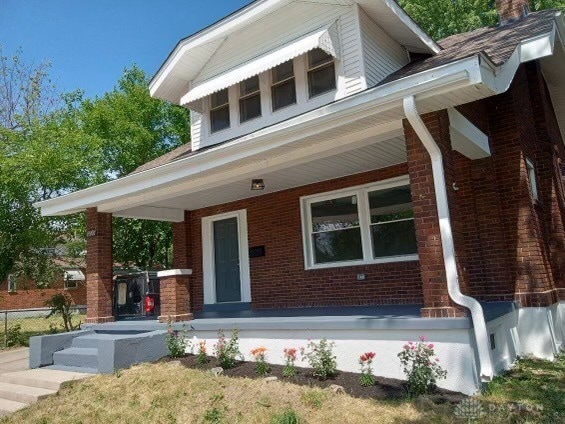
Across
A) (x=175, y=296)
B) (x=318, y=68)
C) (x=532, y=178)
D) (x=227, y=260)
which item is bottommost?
(x=175, y=296)

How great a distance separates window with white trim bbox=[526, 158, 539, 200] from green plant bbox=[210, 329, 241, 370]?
17.1ft

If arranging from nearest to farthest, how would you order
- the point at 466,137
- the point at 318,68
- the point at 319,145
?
the point at 466,137 → the point at 319,145 → the point at 318,68

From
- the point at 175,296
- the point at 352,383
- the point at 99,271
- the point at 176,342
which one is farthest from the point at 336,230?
the point at 99,271

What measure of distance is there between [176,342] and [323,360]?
2.79m

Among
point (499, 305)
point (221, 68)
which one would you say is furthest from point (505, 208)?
point (221, 68)

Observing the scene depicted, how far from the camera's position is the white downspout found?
187 inches

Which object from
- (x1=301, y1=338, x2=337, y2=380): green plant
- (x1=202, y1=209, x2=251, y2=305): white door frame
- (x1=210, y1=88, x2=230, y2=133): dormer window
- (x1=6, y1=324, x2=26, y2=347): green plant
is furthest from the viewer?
(x1=6, y1=324, x2=26, y2=347): green plant

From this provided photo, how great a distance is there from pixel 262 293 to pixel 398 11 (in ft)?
19.9

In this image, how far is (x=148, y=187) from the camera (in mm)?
8078

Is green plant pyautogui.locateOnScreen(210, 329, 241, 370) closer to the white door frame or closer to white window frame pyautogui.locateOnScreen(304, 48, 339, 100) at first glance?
the white door frame

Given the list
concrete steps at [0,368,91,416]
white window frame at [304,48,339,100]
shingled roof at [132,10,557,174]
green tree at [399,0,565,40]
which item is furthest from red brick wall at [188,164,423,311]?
green tree at [399,0,565,40]

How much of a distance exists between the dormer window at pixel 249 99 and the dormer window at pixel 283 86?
1.32ft

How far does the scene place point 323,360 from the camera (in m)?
5.58

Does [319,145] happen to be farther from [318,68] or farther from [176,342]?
[176,342]
